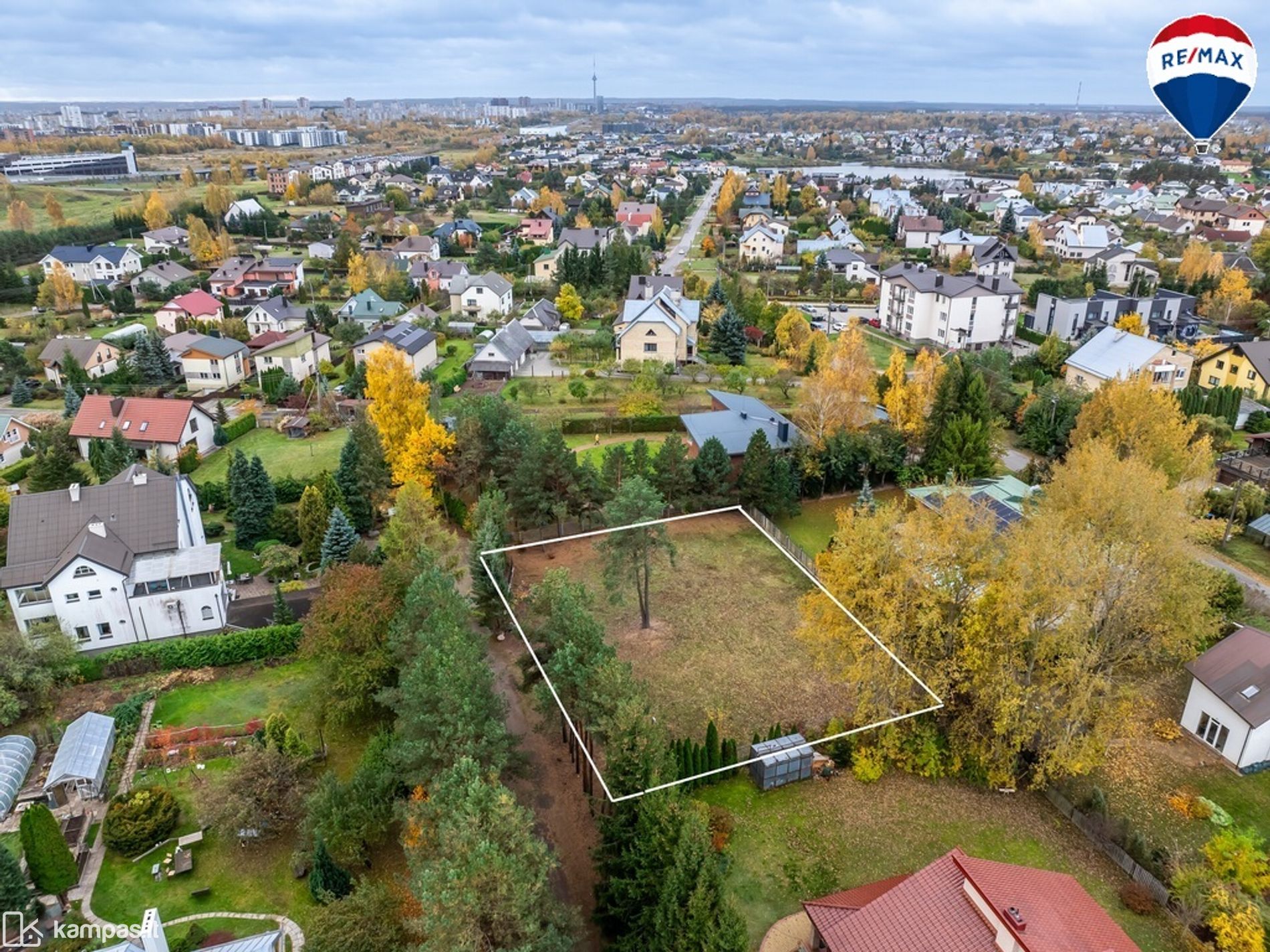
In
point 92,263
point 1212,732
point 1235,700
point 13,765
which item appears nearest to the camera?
point 13,765

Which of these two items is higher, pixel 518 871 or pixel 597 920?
pixel 518 871

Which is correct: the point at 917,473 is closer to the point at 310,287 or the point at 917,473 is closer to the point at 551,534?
the point at 551,534

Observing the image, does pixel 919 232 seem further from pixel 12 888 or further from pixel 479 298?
pixel 12 888

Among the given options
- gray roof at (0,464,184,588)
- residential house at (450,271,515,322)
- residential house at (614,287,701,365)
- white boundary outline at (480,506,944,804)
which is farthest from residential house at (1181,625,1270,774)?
residential house at (450,271,515,322)

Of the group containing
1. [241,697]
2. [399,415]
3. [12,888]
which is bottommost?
[241,697]

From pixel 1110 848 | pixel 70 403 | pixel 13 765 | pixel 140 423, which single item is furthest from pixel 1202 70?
pixel 70 403

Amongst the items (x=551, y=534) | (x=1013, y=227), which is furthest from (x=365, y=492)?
(x=1013, y=227)

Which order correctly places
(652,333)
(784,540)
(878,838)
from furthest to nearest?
(652,333) < (784,540) < (878,838)
